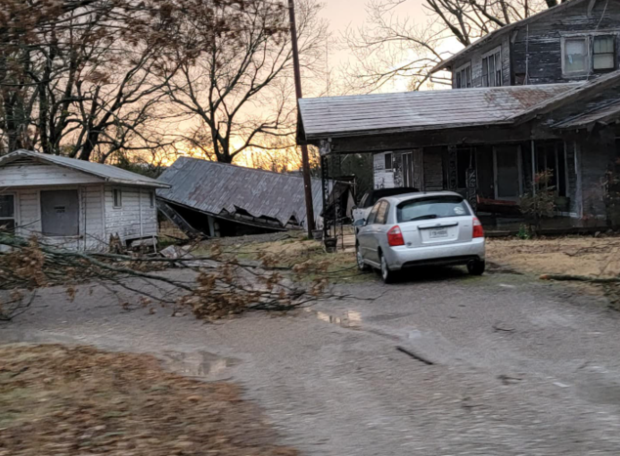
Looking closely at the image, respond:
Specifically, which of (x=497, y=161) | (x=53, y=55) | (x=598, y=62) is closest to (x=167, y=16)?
(x=53, y=55)

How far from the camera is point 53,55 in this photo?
35.7 feet

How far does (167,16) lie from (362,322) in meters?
4.99

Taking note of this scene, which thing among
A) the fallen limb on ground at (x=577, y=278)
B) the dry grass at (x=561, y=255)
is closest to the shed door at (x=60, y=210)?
the dry grass at (x=561, y=255)

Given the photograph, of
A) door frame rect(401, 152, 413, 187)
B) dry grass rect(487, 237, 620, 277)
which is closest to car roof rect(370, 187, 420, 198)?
dry grass rect(487, 237, 620, 277)

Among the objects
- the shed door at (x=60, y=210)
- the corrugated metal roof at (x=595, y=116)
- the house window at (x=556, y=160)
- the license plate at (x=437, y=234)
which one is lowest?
the license plate at (x=437, y=234)

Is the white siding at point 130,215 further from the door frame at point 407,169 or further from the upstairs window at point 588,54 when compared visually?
the upstairs window at point 588,54

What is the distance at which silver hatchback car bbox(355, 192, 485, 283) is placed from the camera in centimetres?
1100

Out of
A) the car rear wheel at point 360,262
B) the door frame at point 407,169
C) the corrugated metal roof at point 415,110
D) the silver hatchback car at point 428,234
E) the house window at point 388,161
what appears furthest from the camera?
the house window at point 388,161

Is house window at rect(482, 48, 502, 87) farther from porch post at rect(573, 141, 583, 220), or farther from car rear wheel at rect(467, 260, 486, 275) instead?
car rear wheel at rect(467, 260, 486, 275)

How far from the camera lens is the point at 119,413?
5.08m

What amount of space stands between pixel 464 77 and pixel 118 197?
660 inches

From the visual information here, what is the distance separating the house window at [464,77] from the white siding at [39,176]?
17255 mm

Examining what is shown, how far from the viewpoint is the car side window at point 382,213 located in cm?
1166

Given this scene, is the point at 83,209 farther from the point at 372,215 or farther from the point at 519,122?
the point at 519,122
